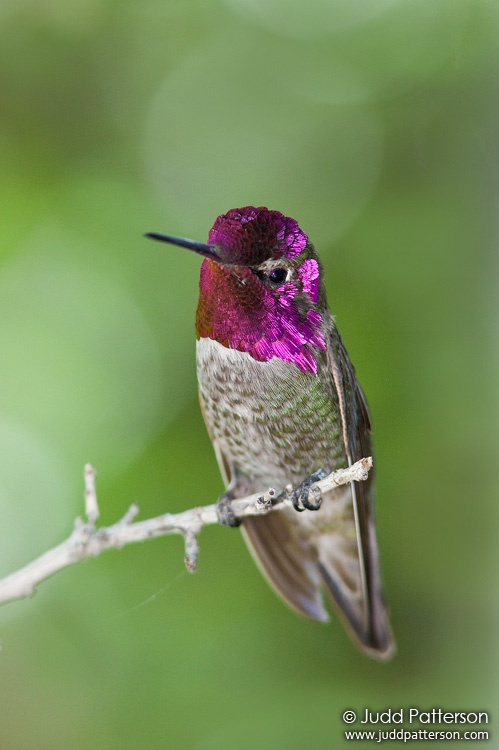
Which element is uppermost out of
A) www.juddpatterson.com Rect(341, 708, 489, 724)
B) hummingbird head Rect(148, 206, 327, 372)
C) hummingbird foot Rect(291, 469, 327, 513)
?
hummingbird head Rect(148, 206, 327, 372)

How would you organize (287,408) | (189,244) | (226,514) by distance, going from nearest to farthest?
1. (189,244)
2. (287,408)
3. (226,514)

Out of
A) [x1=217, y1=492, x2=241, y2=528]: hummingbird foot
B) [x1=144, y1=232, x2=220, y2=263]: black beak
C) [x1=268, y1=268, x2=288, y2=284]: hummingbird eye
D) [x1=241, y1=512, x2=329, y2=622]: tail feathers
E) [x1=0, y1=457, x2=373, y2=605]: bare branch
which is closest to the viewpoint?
[x1=144, y1=232, x2=220, y2=263]: black beak

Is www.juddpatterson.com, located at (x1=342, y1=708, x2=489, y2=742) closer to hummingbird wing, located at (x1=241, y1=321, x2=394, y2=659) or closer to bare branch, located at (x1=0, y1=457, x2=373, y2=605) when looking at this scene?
hummingbird wing, located at (x1=241, y1=321, x2=394, y2=659)

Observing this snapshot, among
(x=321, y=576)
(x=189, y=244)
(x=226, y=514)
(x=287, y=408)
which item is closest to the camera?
(x=189, y=244)

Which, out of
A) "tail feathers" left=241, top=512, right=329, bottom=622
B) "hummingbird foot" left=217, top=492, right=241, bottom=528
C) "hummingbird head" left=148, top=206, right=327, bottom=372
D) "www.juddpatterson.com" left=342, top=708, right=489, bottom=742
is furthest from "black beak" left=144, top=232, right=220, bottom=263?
"www.juddpatterson.com" left=342, top=708, right=489, bottom=742

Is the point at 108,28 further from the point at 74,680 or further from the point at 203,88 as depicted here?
the point at 74,680

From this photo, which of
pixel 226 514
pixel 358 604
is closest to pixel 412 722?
pixel 358 604

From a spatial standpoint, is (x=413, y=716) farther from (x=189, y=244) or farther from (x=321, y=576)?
(x=189, y=244)

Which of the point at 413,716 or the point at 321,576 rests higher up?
the point at 321,576

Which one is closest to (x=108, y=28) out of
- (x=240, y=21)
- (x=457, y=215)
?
(x=240, y=21)
